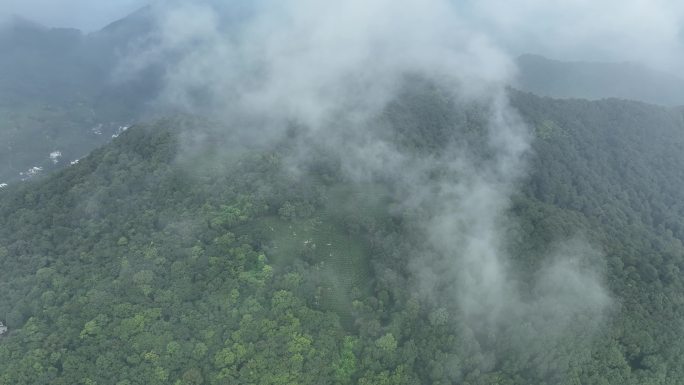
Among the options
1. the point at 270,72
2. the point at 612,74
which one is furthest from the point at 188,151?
the point at 612,74

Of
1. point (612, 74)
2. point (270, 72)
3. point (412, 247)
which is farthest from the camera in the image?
point (612, 74)

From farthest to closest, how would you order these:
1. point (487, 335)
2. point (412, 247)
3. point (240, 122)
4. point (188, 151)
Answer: point (240, 122) → point (188, 151) → point (412, 247) → point (487, 335)

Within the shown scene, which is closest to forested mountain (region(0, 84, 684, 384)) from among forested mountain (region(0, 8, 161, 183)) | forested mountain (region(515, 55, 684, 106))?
forested mountain (region(0, 8, 161, 183))

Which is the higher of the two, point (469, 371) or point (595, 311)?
point (595, 311)

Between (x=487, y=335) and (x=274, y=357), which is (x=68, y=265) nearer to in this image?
(x=274, y=357)

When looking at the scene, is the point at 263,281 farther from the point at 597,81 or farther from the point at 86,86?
the point at 86,86

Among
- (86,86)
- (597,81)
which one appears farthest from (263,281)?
(86,86)
